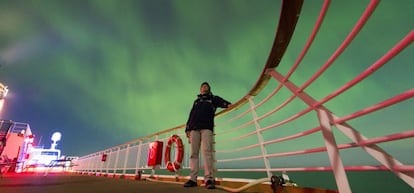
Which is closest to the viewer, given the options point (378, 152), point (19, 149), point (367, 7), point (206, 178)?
point (367, 7)

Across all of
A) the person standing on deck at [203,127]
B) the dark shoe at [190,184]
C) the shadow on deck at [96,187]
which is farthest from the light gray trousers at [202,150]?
the shadow on deck at [96,187]

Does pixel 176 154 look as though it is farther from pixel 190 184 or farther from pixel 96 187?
pixel 96 187

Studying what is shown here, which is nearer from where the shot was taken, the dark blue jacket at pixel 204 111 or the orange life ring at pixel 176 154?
the dark blue jacket at pixel 204 111

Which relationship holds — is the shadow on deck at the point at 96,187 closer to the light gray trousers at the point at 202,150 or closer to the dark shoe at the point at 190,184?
the dark shoe at the point at 190,184

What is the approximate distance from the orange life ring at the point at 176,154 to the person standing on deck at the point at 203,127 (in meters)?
0.92

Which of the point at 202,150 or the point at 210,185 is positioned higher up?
the point at 202,150

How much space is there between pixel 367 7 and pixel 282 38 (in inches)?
24.5

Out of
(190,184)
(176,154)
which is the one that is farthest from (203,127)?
(176,154)

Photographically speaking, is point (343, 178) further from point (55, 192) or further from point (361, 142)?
point (55, 192)

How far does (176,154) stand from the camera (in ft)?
12.5

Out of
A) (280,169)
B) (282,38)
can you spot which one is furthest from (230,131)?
(282,38)

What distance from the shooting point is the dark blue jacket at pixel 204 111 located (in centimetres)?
277

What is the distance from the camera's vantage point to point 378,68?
743 millimetres

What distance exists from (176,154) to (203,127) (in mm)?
1321
